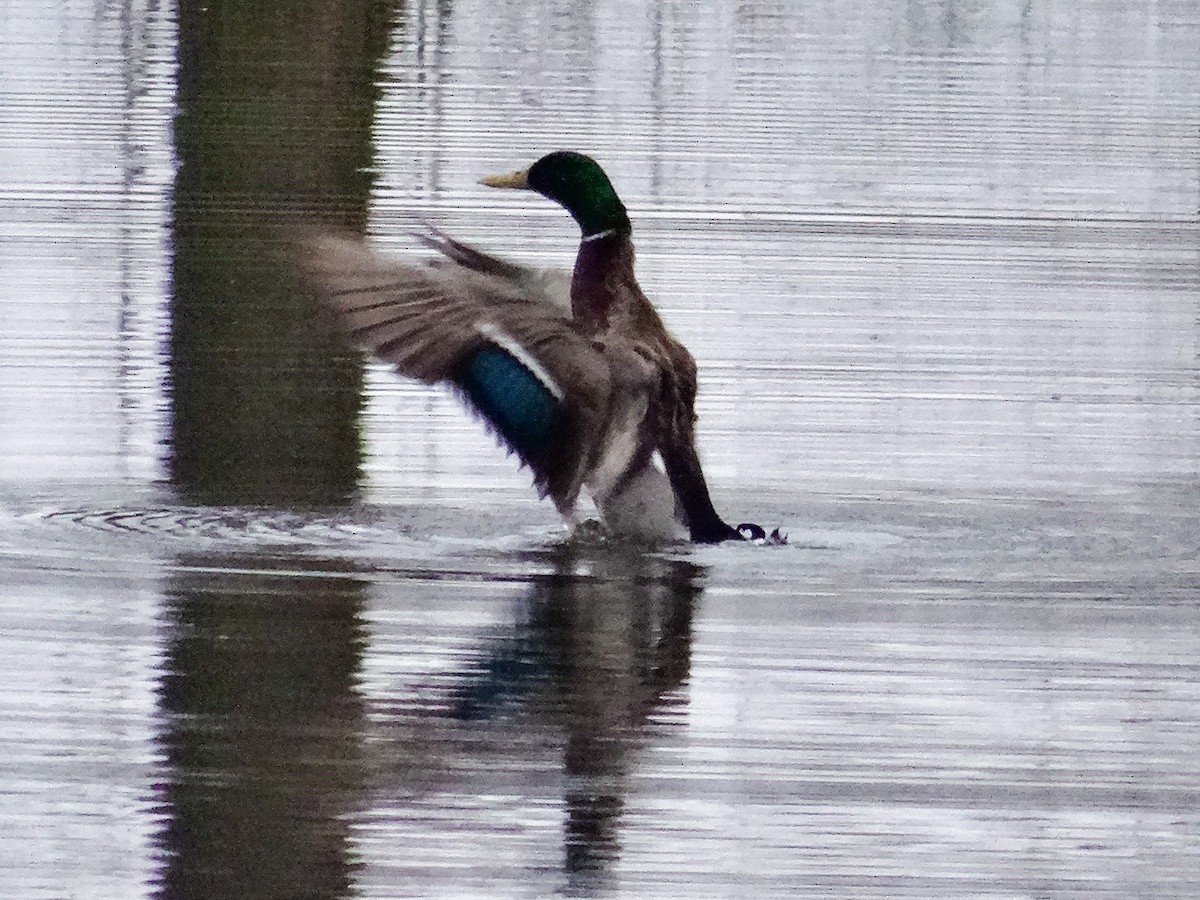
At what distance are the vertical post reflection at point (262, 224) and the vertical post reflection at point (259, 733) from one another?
92 centimetres

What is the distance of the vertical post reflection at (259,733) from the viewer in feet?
13.1

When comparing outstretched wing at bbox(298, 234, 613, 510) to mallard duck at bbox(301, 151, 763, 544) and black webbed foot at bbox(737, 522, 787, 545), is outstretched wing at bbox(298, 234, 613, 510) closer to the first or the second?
mallard duck at bbox(301, 151, 763, 544)

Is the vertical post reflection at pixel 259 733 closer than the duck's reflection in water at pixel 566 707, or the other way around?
the vertical post reflection at pixel 259 733

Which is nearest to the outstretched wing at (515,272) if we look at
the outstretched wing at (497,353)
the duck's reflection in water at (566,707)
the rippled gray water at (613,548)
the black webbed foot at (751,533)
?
the outstretched wing at (497,353)

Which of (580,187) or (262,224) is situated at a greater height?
(580,187)

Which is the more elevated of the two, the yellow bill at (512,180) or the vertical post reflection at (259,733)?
the yellow bill at (512,180)

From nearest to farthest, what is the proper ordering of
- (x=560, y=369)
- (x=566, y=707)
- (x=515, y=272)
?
(x=566, y=707), (x=560, y=369), (x=515, y=272)

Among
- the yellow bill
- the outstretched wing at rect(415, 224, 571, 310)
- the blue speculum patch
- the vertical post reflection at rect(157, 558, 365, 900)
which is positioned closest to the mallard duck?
the blue speculum patch

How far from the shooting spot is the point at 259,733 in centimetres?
464

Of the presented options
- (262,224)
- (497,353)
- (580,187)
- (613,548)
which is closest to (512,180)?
(580,187)

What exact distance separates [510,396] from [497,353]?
0.29 ft

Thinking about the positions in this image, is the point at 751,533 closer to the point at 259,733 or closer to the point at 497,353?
the point at 497,353

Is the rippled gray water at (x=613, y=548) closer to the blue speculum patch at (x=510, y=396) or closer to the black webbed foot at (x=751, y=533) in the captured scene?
the black webbed foot at (x=751, y=533)

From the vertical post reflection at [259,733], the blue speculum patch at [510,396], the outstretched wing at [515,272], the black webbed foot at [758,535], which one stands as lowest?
the vertical post reflection at [259,733]
